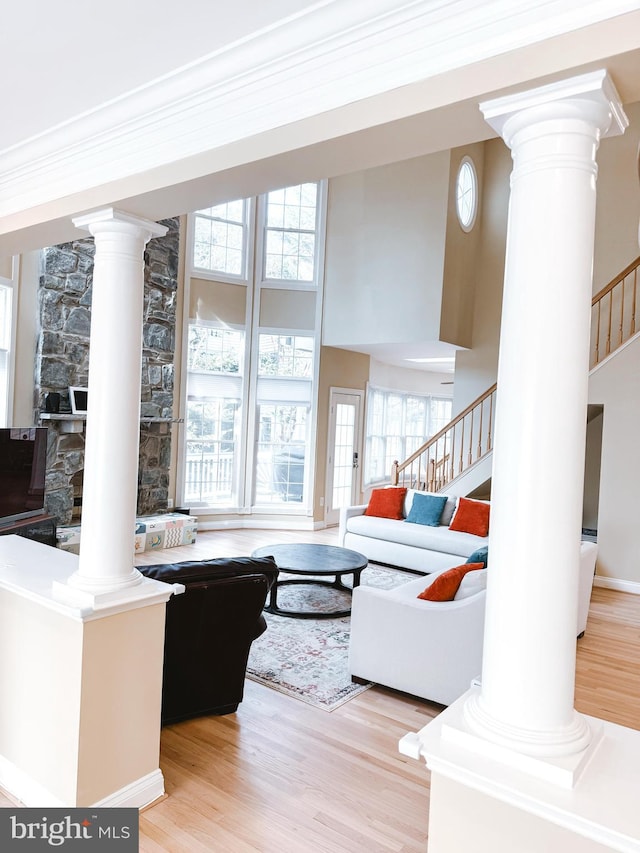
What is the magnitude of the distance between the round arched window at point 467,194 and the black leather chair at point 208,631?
21.3ft

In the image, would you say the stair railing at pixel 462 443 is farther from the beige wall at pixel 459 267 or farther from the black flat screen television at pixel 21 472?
the black flat screen television at pixel 21 472

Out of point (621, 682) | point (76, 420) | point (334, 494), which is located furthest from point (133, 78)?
point (334, 494)

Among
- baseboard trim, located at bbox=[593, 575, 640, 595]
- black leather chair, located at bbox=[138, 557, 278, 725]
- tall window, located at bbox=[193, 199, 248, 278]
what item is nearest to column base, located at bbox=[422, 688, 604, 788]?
black leather chair, located at bbox=[138, 557, 278, 725]

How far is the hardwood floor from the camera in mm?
2414

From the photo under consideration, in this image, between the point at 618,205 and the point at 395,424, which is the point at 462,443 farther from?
the point at 395,424

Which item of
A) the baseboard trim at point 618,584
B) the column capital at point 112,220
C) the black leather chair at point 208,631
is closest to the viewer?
the column capital at point 112,220

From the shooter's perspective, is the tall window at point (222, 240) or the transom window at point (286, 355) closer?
the tall window at point (222, 240)

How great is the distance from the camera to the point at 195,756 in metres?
2.95

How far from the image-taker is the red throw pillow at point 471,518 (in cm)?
648

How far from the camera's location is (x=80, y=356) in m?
6.85

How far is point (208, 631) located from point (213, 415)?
5.54m

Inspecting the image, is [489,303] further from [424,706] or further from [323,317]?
[424,706]

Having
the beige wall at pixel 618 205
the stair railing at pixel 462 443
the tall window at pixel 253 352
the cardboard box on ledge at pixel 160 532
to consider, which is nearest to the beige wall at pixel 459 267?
the stair railing at pixel 462 443

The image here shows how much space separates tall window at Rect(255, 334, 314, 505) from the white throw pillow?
17.6ft
